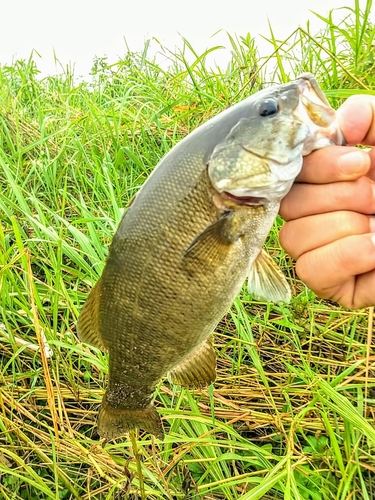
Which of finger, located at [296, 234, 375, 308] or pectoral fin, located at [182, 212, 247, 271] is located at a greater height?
pectoral fin, located at [182, 212, 247, 271]

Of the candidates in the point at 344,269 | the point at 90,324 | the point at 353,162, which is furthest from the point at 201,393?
the point at 353,162

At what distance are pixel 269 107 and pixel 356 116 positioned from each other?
24 cm

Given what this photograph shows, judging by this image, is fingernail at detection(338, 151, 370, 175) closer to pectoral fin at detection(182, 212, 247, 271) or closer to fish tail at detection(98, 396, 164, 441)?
pectoral fin at detection(182, 212, 247, 271)

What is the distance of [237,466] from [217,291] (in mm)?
954

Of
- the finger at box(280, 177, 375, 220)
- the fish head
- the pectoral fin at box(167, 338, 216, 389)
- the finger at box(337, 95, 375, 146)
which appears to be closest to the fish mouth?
the fish head

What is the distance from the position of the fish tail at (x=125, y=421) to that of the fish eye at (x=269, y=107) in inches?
36.1

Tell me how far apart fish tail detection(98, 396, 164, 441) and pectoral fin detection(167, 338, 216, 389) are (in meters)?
0.13

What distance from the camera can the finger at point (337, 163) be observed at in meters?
1.30

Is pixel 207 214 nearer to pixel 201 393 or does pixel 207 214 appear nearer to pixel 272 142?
pixel 272 142

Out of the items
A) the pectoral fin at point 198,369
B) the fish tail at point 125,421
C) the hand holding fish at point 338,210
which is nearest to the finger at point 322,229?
the hand holding fish at point 338,210

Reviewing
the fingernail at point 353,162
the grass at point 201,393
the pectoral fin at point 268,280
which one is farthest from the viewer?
the grass at point 201,393

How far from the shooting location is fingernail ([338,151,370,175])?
129 centimetres

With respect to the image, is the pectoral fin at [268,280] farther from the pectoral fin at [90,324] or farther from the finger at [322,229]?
the pectoral fin at [90,324]

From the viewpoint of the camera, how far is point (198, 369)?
5.14 feet
